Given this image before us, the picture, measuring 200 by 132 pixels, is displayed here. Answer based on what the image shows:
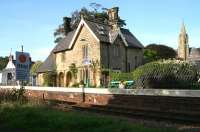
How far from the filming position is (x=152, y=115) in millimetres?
16297

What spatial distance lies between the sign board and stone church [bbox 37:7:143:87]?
2100 centimetres

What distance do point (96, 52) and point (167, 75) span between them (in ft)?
57.8

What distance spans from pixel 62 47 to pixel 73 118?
37238 millimetres

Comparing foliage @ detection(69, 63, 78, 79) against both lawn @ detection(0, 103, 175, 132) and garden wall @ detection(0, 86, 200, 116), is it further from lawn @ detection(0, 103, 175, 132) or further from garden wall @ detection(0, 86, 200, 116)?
lawn @ detection(0, 103, 175, 132)

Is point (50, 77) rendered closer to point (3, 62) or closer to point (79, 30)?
point (79, 30)

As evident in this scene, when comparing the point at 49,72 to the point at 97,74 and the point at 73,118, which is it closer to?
the point at 97,74

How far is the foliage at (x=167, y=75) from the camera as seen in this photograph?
87.6 feet

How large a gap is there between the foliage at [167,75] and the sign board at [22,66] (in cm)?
1117

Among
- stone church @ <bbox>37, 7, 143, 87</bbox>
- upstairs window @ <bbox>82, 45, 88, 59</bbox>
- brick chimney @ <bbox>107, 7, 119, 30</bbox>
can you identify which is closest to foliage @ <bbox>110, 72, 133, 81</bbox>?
stone church @ <bbox>37, 7, 143, 87</bbox>

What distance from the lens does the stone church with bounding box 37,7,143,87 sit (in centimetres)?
4444

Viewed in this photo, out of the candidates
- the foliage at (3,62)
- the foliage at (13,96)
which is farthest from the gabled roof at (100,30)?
the foliage at (3,62)

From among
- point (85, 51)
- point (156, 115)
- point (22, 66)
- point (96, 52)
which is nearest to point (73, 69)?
point (85, 51)

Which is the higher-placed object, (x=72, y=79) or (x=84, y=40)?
(x=84, y=40)

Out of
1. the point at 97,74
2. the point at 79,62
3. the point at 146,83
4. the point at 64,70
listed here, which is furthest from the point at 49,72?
the point at 146,83
